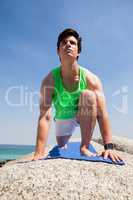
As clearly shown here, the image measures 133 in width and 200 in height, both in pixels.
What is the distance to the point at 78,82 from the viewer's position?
508 centimetres

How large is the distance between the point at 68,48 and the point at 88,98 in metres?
0.80

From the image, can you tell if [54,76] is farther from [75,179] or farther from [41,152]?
[75,179]

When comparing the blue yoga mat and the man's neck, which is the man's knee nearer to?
the man's neck

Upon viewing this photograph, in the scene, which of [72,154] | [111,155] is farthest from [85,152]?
[111,155]

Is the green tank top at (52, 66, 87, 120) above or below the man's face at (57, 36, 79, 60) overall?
below

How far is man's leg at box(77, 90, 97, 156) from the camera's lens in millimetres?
4641

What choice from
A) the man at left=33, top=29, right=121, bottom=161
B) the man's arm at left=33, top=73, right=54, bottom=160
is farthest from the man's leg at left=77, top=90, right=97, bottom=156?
the man's arm at left=33, top=73, right=54, bottom=160

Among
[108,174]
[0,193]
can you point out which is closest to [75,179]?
[108,174]

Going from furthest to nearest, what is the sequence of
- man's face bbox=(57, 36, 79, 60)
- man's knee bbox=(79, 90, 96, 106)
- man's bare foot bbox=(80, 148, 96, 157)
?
man's face bbox=(57, 36, 79, 60) → man's knee bbox=(79, 90, 96, 106) → man's bare foot bbox=(80, 148, 96, 157)

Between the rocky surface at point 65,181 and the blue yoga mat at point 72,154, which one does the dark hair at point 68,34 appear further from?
the rocky surface at point 65,181

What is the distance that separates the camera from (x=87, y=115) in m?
4.73

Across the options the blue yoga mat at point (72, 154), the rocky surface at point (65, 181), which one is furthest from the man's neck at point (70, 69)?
the rocky surface at point (65, 181)

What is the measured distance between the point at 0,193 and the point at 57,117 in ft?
7.77

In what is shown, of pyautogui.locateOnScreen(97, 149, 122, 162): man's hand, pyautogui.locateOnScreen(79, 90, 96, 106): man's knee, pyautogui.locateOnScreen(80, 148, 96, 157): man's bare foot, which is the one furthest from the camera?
pyautogui.locateOnScreen(79, 90, 96, 106): man's knee
